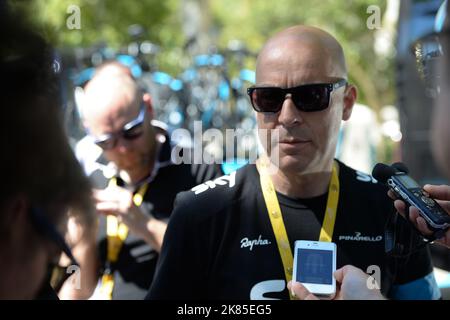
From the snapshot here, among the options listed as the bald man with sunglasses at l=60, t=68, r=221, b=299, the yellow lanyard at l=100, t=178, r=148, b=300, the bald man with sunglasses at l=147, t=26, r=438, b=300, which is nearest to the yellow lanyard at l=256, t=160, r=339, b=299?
the bald man with sunglasses at l=147, t=26, r=438, b=300

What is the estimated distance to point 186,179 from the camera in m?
3.09

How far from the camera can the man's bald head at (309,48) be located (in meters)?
2.21

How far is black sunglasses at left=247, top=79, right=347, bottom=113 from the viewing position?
2.16m

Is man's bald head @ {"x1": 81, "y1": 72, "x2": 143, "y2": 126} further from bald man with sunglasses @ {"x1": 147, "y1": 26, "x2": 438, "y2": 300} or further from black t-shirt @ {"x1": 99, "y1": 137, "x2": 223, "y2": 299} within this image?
bald man with sunglasses @ {"x1": 147, "y1": 26, "x2": 438, "y2": 300}

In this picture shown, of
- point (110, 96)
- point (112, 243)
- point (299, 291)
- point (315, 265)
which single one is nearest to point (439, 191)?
point (315, 265)

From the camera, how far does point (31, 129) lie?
116 cm

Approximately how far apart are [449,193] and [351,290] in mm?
523

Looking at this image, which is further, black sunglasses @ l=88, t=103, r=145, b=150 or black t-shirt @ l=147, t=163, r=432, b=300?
black sunglasses @ l=88, t=103, r=145, b=150

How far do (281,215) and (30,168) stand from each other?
3.80 feet

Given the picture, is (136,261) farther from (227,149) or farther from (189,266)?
(227,149)

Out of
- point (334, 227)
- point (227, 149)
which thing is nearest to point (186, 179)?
point (334, 227)

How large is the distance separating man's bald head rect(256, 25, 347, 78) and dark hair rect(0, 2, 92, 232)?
1.14m

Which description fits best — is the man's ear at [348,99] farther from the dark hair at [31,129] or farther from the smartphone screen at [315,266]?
the dark hair at [31,129]

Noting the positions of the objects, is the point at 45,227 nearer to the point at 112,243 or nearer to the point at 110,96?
the point at 112,243
